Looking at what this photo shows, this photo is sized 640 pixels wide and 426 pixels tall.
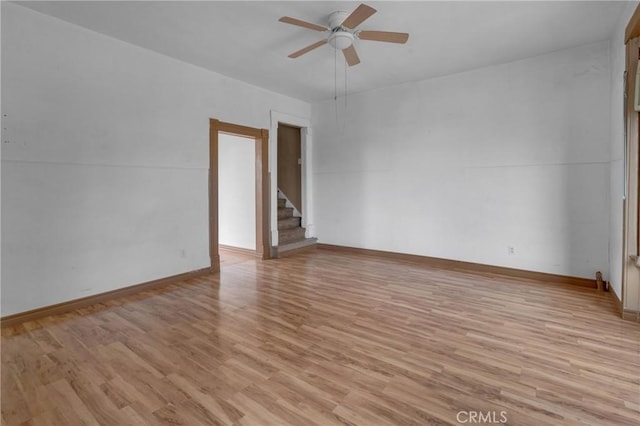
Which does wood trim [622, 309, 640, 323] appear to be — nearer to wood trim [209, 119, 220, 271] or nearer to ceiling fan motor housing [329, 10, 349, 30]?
ceiling fan motor housing [329, 10, 349, 30]

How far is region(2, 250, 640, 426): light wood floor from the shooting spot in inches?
71.6

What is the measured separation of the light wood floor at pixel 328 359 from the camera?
1819 mm

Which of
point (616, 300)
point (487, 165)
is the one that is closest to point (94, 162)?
point (487, 165)


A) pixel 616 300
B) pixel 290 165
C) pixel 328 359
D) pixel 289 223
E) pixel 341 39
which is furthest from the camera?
pixel 290 165

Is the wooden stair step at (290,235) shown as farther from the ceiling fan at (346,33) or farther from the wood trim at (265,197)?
the ceiling fan at (346,33)

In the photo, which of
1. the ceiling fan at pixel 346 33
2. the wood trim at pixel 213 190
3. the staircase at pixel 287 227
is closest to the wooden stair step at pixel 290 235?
the staircase at pixel 287 227

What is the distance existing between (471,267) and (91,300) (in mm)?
5215

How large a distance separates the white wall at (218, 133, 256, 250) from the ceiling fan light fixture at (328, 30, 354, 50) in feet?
9.96

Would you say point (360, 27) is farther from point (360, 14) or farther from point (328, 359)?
point (328, 359)

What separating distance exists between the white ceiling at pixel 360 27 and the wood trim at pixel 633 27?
365 millimetres

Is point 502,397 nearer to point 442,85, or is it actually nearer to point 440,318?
point 440,318

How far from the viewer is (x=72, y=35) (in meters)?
3.40

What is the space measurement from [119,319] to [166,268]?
3.94ft

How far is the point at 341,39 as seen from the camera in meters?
3.24
